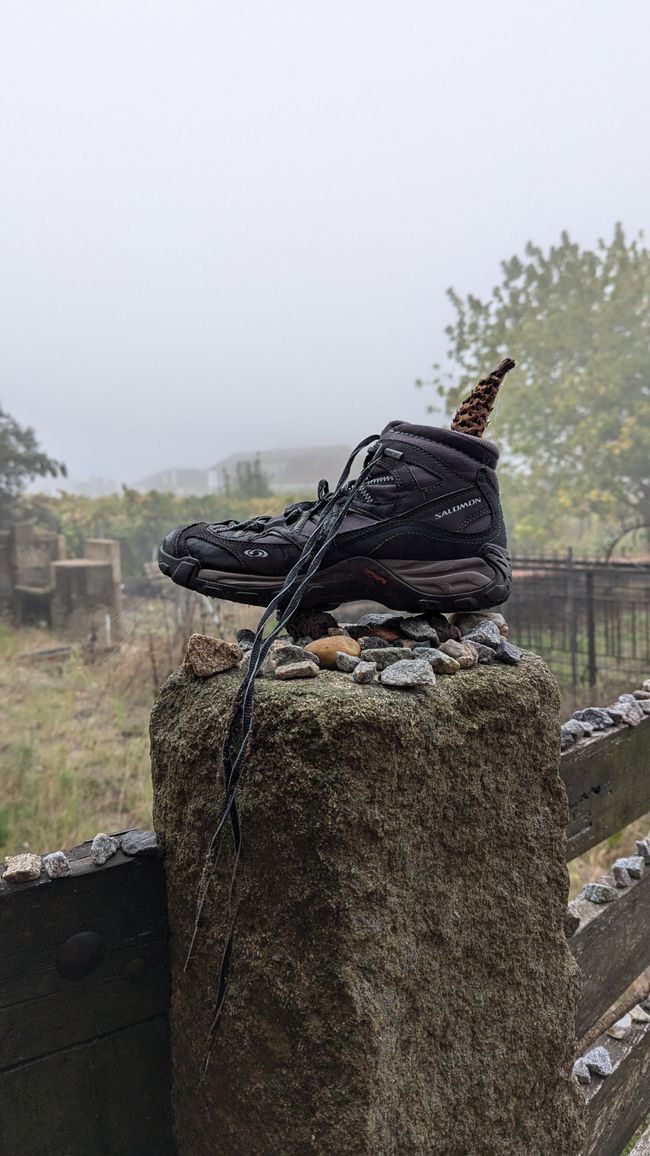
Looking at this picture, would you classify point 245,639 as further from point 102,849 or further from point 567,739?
point 567,739

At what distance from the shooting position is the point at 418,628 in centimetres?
86

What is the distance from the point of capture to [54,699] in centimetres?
436

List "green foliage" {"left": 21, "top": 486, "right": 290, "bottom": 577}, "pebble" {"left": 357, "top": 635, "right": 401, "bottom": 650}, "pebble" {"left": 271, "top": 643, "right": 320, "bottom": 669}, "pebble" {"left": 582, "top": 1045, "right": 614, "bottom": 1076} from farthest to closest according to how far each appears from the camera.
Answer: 1. "green foliage" {"left": 21, "top": 486, "right": 290, "bottom": 577}
2. "pebble" {"left": 582, "top": 1045, "right": 614, "bottom": 1076}
3. "pebble" {"left": 357, "top": 635, "right": 401, "bottom": 650}
4. "pebble" {"left": 271, "top": 643, "right": 320, "bottom": 669}

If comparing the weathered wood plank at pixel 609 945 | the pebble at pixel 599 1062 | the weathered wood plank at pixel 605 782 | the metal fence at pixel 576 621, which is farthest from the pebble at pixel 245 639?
the metal fence at pixel 576 621

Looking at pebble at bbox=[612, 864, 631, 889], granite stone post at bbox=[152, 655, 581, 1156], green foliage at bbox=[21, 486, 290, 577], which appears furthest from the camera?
green foliage at bbox=[21, 486, 290, 577]

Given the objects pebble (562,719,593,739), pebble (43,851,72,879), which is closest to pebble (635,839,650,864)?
pebble (562,719,593,739)

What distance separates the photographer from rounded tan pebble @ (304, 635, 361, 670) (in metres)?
0.77

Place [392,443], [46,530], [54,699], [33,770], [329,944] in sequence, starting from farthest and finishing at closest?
1. [46,530]
2. [54,699]
3. [33,770]
4. [392,443]
5. [329,944]

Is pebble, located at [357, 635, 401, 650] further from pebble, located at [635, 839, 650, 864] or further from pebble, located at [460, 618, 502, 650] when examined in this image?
pebble, located at [635, 839, 650, 864]

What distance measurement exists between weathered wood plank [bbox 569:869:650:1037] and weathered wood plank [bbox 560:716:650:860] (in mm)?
147

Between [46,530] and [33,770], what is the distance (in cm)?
Result: 578

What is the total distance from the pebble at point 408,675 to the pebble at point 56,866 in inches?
15.3

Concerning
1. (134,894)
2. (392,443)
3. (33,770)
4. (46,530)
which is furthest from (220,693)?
(46,530)

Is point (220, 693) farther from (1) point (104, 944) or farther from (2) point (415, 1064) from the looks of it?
(2) point (415, 1064)
